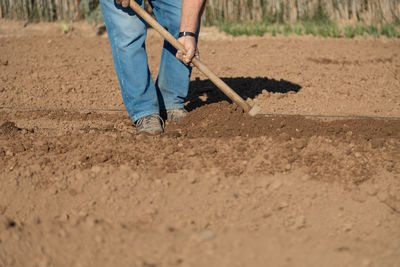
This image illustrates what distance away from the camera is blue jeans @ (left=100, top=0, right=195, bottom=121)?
2980 mm

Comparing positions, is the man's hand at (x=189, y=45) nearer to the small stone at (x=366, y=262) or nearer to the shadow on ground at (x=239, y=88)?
the shadow on ground at (x=239, y=88)

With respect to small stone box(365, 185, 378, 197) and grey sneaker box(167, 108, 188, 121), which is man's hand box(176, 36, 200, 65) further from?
small stone box(365, 185, 378, 197)

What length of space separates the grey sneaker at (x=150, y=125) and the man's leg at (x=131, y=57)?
3 cm

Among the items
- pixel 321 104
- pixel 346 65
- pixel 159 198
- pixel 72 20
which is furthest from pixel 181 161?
pixel 72 20

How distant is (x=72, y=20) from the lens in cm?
675

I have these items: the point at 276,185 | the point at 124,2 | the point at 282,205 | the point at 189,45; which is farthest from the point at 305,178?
the point at 124,2

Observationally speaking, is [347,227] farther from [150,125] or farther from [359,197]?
[150,125]

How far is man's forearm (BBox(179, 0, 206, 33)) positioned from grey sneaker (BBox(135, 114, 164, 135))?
0.62 metres

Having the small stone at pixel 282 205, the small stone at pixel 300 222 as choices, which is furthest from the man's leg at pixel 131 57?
the small stone at pixel 300 222

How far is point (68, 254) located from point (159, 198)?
56 cm

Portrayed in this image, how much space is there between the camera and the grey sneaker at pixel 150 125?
122 inches

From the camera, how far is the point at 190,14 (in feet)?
9.34

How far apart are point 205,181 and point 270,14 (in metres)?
4.65

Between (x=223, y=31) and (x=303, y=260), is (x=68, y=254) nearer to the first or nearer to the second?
(x=303, y=260)
